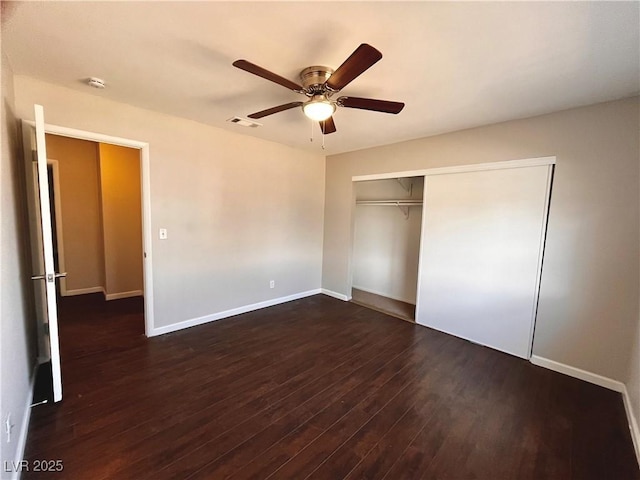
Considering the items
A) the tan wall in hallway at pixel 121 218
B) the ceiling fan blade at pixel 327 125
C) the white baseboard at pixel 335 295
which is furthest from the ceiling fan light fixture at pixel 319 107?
the tan wall in hallway at pixel 121 218

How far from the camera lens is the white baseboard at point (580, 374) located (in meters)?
2.37

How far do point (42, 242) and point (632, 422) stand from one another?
15.3ft

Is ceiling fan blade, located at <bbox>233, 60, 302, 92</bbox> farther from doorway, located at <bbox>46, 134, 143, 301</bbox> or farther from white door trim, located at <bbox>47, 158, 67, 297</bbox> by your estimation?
white door trim, located at <bbox>47, 158, 67, 297</bbox>

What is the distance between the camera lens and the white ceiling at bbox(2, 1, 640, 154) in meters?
1.43

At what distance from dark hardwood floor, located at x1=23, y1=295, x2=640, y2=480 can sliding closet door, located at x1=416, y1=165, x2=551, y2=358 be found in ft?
1.06

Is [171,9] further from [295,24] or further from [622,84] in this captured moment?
[622,84]

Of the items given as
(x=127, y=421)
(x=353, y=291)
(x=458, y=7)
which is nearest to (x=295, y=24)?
(x=458, y=7)

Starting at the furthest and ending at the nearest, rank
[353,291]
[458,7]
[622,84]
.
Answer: [353,291] < [622,84] < [458,7]

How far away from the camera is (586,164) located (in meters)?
2.46

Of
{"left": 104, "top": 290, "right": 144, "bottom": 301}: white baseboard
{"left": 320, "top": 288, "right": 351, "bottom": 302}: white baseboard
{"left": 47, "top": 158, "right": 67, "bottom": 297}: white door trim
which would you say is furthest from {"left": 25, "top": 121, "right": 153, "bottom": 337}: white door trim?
{"left": 320, "top": 288, "right": 351, "bottom": 302}: white baseboard

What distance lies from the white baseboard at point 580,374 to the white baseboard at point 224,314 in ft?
10.6

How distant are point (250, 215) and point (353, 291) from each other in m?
2.47

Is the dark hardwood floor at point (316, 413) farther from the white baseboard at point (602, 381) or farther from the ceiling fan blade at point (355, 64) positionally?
the ceiling fan blade at point (355, 64)

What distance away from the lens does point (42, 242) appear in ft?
7.23
